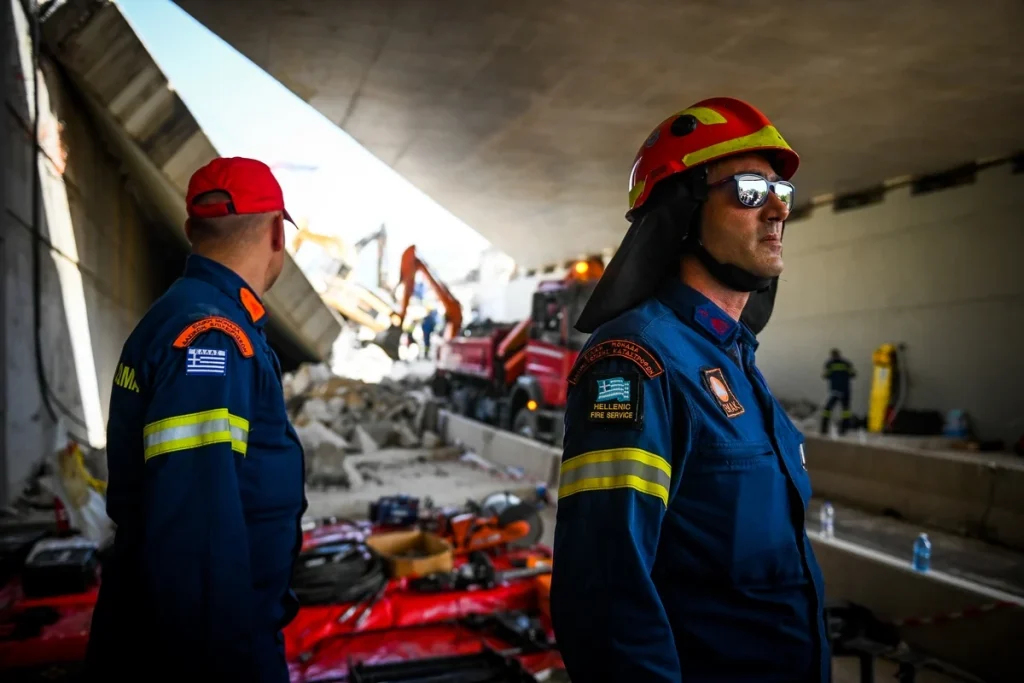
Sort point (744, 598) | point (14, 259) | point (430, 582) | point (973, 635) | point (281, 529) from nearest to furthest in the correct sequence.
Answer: point (744, 598), point (281, 529), point (973, 635), point (430, 582), point (14, 259)

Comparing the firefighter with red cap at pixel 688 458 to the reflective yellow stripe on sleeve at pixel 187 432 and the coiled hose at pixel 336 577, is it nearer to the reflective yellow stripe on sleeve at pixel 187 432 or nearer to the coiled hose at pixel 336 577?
the reflective yellow stripe on sleeve at pixel 187 432

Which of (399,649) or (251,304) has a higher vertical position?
(251,304)

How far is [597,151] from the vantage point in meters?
10.1

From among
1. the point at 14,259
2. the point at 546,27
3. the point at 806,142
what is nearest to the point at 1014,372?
the point at 806,142

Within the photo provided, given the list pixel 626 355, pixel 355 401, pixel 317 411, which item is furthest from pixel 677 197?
pixel 355 401

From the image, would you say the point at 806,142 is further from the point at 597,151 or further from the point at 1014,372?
the point at 1014,372

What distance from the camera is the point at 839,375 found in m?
10.1

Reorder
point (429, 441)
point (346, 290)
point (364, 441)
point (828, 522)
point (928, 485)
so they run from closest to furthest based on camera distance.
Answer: point (828, 522) → point (928, 485) → point (364, 441) → point (429, 441) → point (346, 290)

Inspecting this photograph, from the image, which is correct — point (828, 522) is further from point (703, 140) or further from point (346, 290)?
point (346, 290)

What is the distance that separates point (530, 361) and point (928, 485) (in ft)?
19.1

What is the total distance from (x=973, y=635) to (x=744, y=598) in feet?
11.7

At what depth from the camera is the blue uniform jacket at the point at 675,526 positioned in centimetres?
127

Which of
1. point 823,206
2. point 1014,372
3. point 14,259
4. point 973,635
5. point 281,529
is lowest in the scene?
point 973,635

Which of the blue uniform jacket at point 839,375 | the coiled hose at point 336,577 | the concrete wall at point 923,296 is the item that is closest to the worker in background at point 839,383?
the blue uniform jacket at point 839,375
